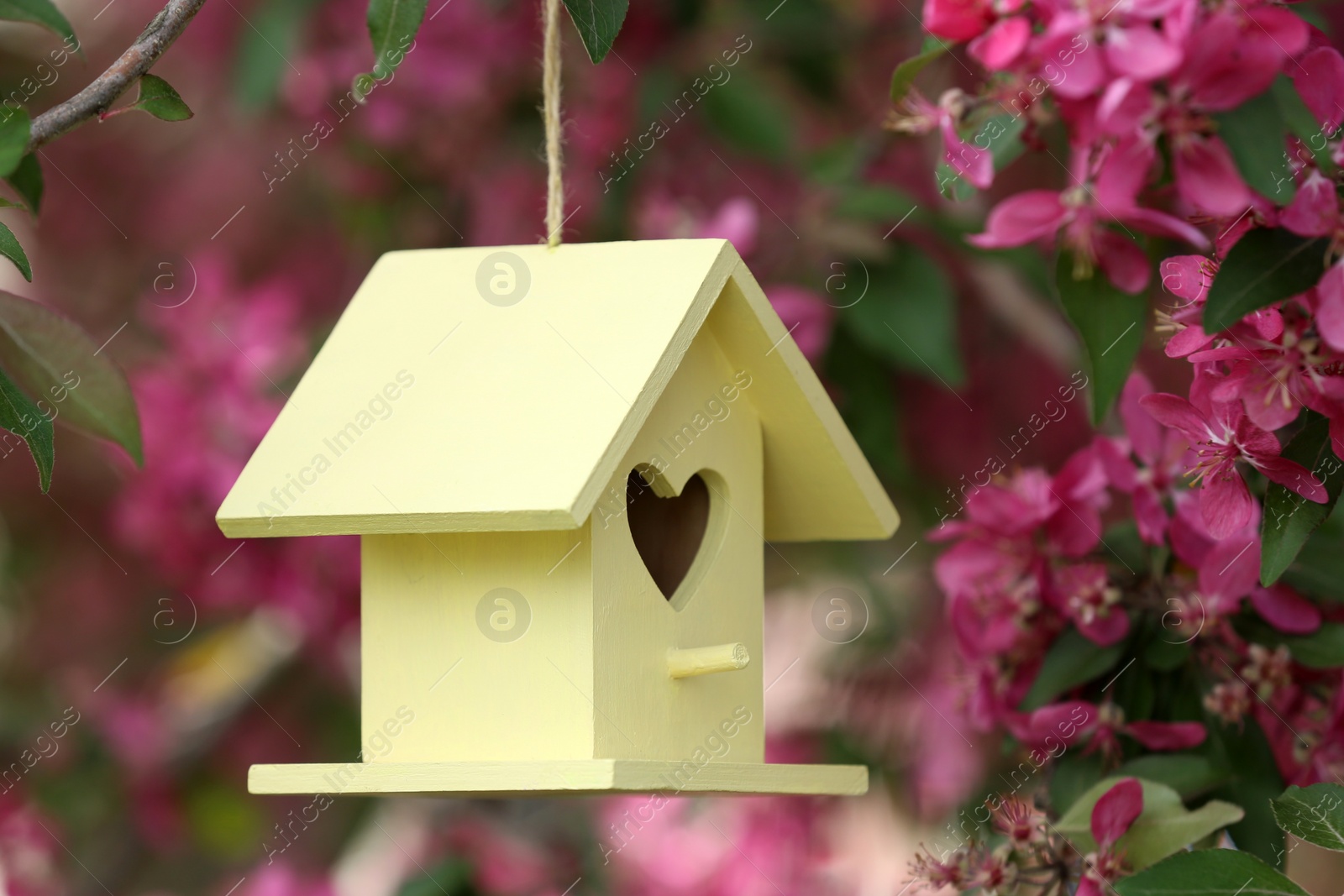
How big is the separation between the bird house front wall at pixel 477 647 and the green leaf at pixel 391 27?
0.39 metres

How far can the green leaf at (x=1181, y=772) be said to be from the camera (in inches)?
51.8

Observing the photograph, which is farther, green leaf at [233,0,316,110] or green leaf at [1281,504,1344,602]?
green leaf at [233,0,316,110]

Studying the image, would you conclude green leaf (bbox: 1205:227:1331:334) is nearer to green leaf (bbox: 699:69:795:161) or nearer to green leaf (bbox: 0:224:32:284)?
green leaf (bbox: 0:224:32:284)

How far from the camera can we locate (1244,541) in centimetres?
131

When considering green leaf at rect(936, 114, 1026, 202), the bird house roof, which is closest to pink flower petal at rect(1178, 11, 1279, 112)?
green leaf at rect(936, 114, 1026, 202)

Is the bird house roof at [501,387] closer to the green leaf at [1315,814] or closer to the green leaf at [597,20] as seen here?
the green leaf at [597,20]

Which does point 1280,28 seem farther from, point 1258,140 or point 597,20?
point 597,20

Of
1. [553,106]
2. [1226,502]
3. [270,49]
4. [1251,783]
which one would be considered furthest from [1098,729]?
[270,49]

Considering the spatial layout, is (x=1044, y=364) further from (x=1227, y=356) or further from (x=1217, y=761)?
(x=1227, y=356)

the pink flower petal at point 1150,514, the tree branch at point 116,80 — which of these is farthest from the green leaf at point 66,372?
the pink flower petal at point 1150,514

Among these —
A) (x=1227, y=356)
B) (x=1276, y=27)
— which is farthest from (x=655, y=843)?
(x=1276, y=27)

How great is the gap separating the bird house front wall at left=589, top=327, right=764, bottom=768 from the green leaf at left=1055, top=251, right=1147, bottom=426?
1.03 feet

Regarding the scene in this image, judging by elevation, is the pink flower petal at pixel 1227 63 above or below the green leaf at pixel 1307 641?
above

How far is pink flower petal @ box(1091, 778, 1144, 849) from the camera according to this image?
1225 millimetres
